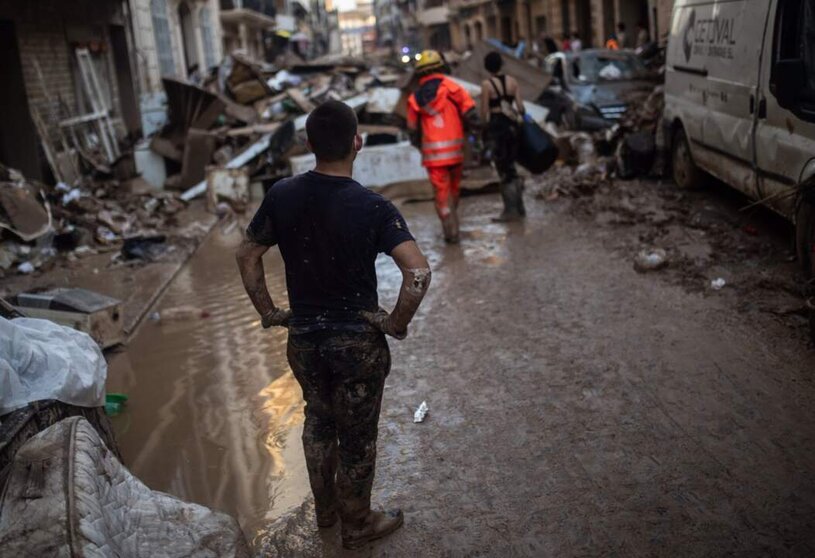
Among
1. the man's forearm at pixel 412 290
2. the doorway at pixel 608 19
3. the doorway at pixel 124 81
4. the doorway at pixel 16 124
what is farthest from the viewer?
the doorway at pixel 608 19

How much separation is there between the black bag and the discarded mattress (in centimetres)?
628

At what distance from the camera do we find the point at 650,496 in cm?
341

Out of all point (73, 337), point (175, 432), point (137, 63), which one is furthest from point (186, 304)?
point (137, 63)

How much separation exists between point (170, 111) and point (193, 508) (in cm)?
1279

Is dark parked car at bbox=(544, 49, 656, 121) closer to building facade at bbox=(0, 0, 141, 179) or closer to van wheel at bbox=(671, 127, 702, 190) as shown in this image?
van wheel at bbox=(671, 127, 702, 190)

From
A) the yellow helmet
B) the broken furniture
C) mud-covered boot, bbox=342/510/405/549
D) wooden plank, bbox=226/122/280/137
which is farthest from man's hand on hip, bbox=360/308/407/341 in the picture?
wooden plank, bbox=226/122/280/137

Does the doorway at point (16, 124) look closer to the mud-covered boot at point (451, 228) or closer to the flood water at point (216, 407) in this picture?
the flood water at point (216, 407)

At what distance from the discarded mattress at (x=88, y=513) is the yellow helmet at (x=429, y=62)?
557 centimetres

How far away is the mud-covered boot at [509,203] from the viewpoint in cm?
908

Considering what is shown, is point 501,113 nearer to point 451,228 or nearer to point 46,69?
point 451,228

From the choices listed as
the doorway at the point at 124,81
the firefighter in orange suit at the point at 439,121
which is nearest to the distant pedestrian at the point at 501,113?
the firefighter in orange suit at the point at 439,121

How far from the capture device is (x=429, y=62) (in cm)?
781

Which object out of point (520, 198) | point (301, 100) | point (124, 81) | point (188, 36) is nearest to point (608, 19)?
point (188, 36)

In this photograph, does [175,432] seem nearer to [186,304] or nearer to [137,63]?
[186,304]
